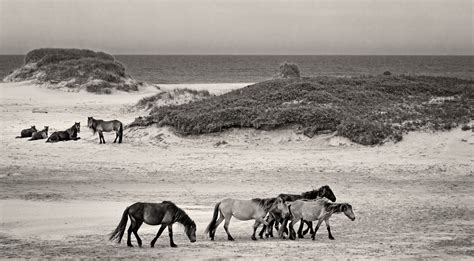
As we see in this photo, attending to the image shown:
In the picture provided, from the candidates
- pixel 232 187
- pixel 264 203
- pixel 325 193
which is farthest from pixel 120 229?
pixel 232 187

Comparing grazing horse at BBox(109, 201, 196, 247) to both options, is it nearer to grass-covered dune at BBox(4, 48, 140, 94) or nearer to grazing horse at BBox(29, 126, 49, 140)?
grazing horse at BBox(29, 126, 49, 140)

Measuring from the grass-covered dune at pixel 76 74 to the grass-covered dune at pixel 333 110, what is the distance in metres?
15.3

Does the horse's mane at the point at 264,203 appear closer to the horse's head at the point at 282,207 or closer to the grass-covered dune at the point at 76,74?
the horse's head at the point at 282,207

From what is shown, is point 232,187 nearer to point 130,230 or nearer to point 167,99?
point 130,230

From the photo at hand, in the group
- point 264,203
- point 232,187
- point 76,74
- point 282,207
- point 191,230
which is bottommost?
point 232,187

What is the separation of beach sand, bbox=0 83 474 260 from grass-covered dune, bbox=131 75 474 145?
0.41 m

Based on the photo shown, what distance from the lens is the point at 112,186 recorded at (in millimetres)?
17750

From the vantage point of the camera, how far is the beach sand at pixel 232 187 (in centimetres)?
1226

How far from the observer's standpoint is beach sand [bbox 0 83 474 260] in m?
12.3

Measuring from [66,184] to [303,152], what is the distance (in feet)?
23.1

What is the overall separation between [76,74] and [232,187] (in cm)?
2672

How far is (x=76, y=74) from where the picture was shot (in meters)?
42.4

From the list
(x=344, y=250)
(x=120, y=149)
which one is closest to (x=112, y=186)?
(x=120, y=149)

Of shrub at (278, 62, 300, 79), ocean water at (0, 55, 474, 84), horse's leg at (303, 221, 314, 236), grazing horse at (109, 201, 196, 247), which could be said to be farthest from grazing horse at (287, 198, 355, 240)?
ocean water at (0, 55, 474, 84)
